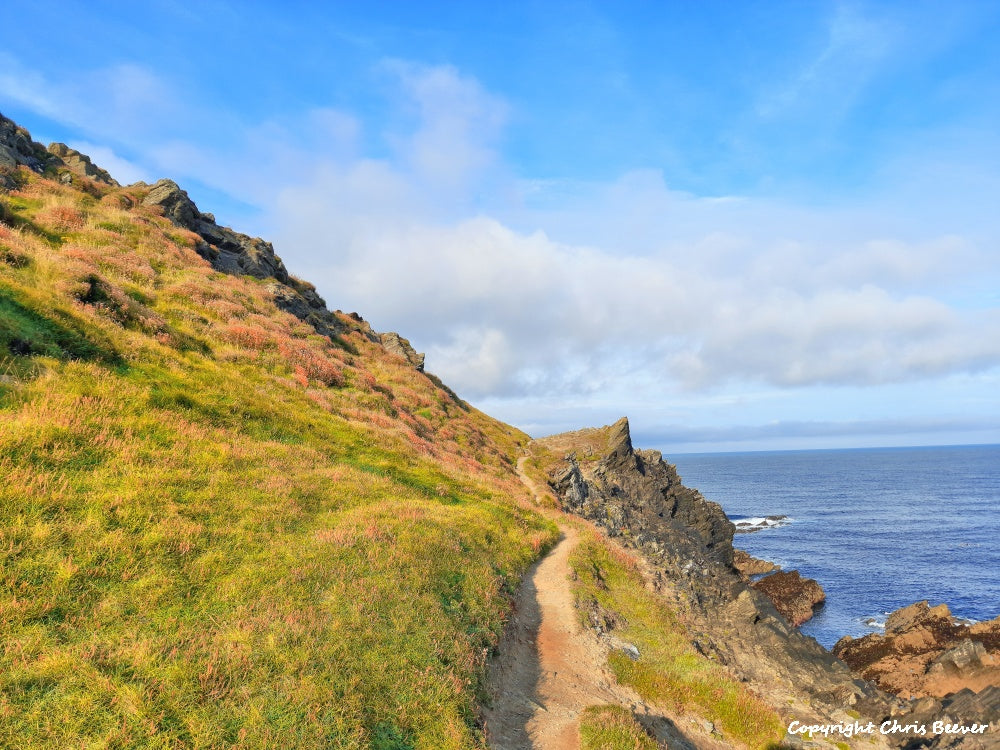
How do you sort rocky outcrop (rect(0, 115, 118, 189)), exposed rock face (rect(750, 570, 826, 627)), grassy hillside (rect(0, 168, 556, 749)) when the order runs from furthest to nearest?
exposed rock face (rect(750, 570, 826, 627)) < rocky outcrop (rect(0, 115, 118, 189)) < grassy hillside (rect(0, 168, 556, 749))

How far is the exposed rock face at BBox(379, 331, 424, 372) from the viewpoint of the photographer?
216 ft

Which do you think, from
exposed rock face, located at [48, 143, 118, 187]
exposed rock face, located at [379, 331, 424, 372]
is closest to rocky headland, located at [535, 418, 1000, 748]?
exposed rock face, located at [379, 331, 424, 372]

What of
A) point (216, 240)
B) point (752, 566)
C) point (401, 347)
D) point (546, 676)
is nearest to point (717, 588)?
point (546, 676)

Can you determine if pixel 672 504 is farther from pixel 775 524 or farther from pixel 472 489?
pixel 775 524

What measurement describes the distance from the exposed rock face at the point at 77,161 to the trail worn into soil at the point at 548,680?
60.0m

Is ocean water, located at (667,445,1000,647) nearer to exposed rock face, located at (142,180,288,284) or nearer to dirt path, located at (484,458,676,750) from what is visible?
dirt path, located at (484,458,676,750)

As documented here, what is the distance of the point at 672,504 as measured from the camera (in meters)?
61.8

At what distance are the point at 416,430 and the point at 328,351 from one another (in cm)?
1115

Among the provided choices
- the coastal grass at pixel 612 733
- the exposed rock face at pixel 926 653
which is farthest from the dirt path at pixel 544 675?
the exposed rock face at pixel 926 653

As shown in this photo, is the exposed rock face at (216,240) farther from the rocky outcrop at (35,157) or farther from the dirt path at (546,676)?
the dirt path at (546,676)

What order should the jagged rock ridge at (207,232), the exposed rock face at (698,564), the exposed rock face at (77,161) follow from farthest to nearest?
the exposed rock face at (77,161)
the jagged rock ridge at (207,232)
the exposed rock face at (698,564)

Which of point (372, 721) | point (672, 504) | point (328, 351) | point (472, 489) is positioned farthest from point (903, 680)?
point (328, 351)

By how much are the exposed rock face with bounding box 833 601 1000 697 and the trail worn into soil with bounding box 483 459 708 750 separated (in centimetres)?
2979

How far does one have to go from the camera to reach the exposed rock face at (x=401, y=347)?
216 feet
